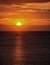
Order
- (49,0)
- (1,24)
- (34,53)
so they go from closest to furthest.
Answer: (1,24)
(34,53)
(49,0)

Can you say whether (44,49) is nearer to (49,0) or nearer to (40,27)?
(40,27)

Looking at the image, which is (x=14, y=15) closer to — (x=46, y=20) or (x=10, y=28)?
(x=10, y=28)

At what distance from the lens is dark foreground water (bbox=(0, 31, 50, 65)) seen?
5184 mm

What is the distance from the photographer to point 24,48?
5562 mm

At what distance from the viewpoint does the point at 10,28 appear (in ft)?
17.4

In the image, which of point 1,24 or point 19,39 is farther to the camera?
point 19,39

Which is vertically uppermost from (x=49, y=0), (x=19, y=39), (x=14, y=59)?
(x=49, y=0)

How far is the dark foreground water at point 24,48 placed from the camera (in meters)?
5.18

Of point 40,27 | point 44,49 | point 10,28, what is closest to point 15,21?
point 10,28

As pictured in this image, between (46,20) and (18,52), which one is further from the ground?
(46,20)

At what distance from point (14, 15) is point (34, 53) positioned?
1059 millimetres

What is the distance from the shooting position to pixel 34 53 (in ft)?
18.0

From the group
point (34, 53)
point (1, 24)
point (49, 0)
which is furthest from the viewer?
point (49, 0)

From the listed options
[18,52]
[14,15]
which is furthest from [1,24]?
[18,52]
